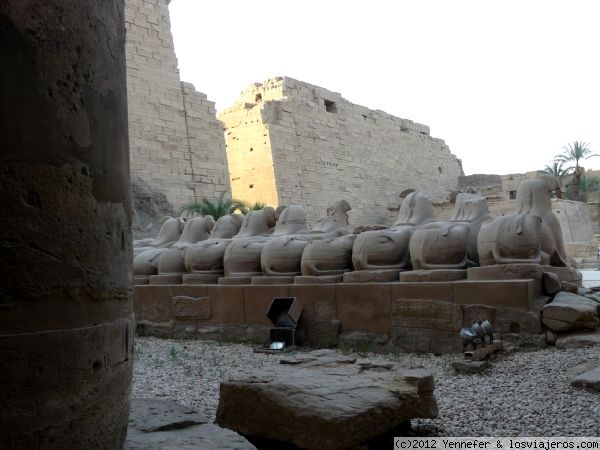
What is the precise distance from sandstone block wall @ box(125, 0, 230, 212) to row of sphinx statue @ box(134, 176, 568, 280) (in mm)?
10661

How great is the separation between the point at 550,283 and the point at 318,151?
69.4 feet

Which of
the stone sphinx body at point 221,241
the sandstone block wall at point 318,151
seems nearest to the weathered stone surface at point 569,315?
the stone sphinx body at point 221,241

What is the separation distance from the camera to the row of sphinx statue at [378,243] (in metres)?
5.32

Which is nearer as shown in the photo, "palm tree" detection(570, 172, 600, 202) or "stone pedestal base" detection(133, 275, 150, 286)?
"stone pedestal base" detection(133, 275, 150, 286)

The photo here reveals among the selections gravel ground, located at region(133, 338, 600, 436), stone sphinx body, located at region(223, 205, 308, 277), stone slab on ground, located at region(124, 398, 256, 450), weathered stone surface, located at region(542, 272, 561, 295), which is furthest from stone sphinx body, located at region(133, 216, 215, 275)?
stone slab on ground, located at region(124, 398, 256, 450)

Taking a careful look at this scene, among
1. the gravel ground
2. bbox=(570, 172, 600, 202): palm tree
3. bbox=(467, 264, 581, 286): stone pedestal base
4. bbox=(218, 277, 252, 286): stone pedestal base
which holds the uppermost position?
bbox=(570, 172, 600, 202): palm tree

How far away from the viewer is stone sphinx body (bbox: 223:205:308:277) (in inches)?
273

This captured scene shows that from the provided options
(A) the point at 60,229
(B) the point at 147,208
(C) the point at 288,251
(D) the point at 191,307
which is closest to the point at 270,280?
(C) the point at 288,251

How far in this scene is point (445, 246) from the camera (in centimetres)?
555

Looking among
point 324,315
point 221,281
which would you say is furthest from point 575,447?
point 221,281

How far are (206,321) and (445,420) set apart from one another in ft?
13.6

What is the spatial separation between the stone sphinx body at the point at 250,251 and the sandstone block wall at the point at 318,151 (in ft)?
51.6

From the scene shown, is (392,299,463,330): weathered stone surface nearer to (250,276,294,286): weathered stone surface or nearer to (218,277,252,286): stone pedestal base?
(250,276,294,286): weathered stone surface

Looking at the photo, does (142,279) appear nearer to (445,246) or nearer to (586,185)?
(445,246)
